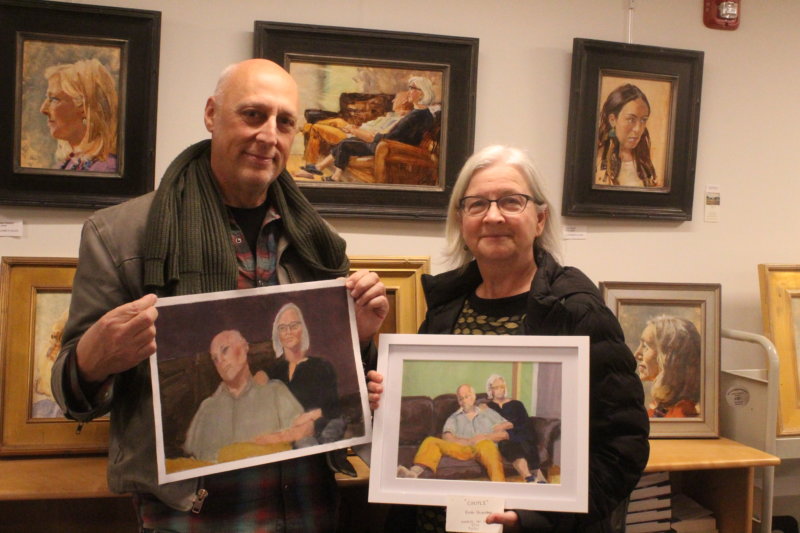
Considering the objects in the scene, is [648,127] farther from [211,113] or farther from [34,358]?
[34,358]

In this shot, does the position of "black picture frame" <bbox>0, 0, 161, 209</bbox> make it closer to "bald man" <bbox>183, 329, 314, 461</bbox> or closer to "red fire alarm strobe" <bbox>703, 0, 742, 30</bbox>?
"bald man" <bbox>183, 329, 314, 461</bbox>

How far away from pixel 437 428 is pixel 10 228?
1.75 m

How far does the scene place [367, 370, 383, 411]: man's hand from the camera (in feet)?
4.76

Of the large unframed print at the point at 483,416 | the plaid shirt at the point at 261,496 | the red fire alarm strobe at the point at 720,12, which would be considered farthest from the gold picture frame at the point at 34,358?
the red fire alarm strobe at the point at 720,12

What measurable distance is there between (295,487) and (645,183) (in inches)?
79.8

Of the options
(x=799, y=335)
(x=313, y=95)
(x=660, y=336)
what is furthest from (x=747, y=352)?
(x=313, y=95)

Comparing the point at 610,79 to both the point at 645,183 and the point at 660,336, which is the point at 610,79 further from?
the point at 660,336

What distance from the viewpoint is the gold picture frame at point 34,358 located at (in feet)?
6.95

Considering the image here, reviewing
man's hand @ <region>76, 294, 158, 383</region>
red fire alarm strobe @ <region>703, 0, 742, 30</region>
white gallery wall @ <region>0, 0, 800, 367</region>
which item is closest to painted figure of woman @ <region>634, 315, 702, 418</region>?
white gallery wall @ <region>0, 0, 800, 367</region>

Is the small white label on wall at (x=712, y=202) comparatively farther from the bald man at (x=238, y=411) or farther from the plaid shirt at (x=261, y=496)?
the bald man at (x=238, y=411)

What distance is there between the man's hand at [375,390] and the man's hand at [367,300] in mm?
126

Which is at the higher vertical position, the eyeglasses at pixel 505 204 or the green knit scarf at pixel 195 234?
the eyeglasses at pixel 505 204

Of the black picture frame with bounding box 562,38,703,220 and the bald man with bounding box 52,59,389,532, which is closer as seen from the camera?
the bald man with bounding box 52,59,389,532

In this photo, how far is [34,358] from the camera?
216cm
